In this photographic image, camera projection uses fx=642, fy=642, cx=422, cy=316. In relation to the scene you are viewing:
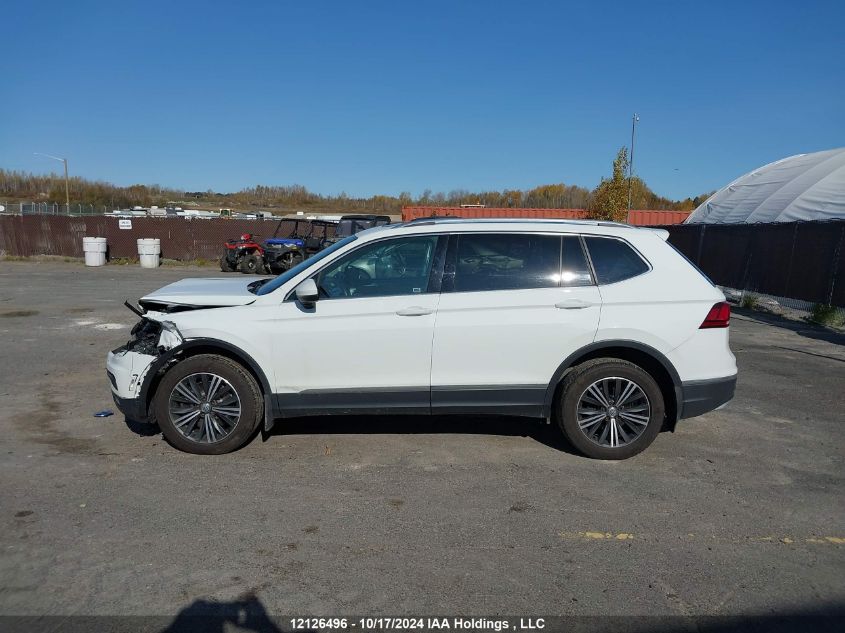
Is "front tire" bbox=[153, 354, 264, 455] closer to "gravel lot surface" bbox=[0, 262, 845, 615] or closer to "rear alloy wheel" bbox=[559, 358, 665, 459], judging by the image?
"gravel lot surface" bbox=[0, 262, 845, 615]

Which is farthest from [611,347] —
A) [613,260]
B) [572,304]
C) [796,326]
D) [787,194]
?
A: [787,194]

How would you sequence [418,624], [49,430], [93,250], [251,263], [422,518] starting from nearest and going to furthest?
[418,624]
[422,518]
[49,430]
[251,263]
[93,250]

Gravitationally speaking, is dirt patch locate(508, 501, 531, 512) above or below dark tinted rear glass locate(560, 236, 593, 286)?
below

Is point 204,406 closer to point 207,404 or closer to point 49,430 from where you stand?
point 207,404

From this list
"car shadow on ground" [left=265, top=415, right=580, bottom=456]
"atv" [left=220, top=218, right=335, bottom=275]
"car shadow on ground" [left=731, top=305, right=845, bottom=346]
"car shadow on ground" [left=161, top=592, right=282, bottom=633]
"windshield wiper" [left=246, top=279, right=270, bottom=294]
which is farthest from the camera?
"atv" [left=220, top=218, right=335, bottom=275]

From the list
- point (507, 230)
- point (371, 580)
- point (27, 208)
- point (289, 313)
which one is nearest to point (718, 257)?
point (507, 230)

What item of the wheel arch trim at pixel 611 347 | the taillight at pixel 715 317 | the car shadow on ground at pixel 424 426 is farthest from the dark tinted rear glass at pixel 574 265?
the car shadow on ground at pixel 424 426

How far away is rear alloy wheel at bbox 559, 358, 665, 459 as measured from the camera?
16.5 ft

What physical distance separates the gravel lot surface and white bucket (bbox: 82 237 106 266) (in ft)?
75.1

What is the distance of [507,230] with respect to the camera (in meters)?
5.23

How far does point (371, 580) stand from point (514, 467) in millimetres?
1856

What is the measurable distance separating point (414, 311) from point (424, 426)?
1413 millimetres

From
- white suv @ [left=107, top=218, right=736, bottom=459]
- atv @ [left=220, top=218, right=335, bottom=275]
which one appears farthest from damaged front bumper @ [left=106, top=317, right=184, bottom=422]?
atv @ [left=220, top=218, right=335, bottom=275]

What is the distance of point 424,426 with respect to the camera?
232 inches
